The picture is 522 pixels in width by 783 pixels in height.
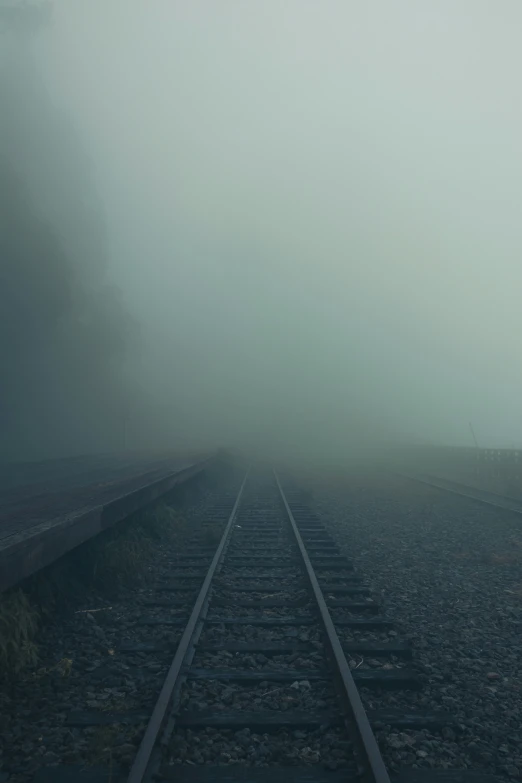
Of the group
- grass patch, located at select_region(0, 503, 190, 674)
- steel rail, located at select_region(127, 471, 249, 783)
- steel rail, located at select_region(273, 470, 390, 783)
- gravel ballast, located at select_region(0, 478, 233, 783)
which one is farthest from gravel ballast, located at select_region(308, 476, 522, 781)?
grass patch, located at select_region(0, 503, 190, 674)

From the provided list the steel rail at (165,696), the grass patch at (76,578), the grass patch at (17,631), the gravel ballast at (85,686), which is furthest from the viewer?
the grass patch at (76,578)

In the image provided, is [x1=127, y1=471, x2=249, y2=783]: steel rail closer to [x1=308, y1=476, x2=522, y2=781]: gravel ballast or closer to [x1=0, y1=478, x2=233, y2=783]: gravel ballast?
[x1=0, y1=478, x2=233, y2=783]: gravel ballast

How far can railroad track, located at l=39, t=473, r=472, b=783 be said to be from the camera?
159 inches

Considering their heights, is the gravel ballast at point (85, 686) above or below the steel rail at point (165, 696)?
below

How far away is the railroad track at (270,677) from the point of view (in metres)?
4.05

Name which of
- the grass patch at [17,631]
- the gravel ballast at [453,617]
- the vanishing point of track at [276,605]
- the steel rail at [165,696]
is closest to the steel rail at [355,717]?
the vanishing point of track at [276,605]

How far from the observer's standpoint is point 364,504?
18.9 m

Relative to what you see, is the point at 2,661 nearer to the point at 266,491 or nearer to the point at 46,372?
the point at 266,491

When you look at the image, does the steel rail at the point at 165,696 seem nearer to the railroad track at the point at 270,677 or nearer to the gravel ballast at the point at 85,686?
the railroad track at the point at 270,677

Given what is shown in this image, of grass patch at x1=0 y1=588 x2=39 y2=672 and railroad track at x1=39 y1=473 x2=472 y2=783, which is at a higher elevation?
grass patch at x1=0 y1=588 x2=39 y2=672

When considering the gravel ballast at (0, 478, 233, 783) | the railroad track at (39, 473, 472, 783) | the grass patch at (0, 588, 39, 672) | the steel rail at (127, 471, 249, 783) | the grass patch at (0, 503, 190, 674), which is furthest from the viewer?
the grass patch at (0, 503, 190, 674)

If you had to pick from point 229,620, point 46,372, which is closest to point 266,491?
point 229,620

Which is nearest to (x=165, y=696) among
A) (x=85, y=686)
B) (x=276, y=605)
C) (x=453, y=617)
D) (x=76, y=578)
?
(x=85, y=686)

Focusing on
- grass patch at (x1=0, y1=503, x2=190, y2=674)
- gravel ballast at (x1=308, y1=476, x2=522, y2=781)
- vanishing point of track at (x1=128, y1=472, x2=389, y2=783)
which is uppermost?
grass patch at (x1=0, y1=503, x2=190, y2=674)
